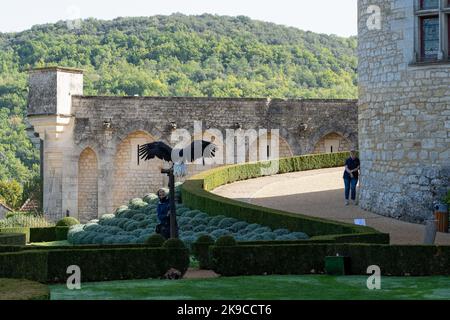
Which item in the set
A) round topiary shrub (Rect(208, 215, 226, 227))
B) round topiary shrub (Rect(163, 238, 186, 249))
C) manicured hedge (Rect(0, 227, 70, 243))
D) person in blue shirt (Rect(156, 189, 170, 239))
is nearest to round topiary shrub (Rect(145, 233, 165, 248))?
round topiary shrub (Rect(163, 238, 186, 249))

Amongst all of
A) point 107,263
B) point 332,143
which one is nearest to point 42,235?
point 107,263

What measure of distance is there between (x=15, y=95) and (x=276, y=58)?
61.6 ft

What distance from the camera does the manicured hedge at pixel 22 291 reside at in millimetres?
11484

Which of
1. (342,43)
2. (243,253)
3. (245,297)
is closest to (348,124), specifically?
(243,253)

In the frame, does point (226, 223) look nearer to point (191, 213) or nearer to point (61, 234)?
point (191, 213)

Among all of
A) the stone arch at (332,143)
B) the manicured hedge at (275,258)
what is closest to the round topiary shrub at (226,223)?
the manicured hedge at (275,258)

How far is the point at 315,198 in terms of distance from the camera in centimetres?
2714

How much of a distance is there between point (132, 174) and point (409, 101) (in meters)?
21.2

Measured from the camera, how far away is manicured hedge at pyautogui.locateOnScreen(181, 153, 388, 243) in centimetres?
1919

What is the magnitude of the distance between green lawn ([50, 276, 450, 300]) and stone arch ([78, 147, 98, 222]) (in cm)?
2673

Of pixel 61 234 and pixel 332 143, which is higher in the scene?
pixel 332 143

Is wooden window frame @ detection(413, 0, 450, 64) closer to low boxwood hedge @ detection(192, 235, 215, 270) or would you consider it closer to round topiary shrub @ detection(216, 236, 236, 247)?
low boxwood hedge @ detection(192, 235, 215, 270)

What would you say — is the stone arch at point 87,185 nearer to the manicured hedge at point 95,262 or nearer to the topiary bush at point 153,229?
the topiary bush at point 153,229

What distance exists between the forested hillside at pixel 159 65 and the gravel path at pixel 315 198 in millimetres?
34890
